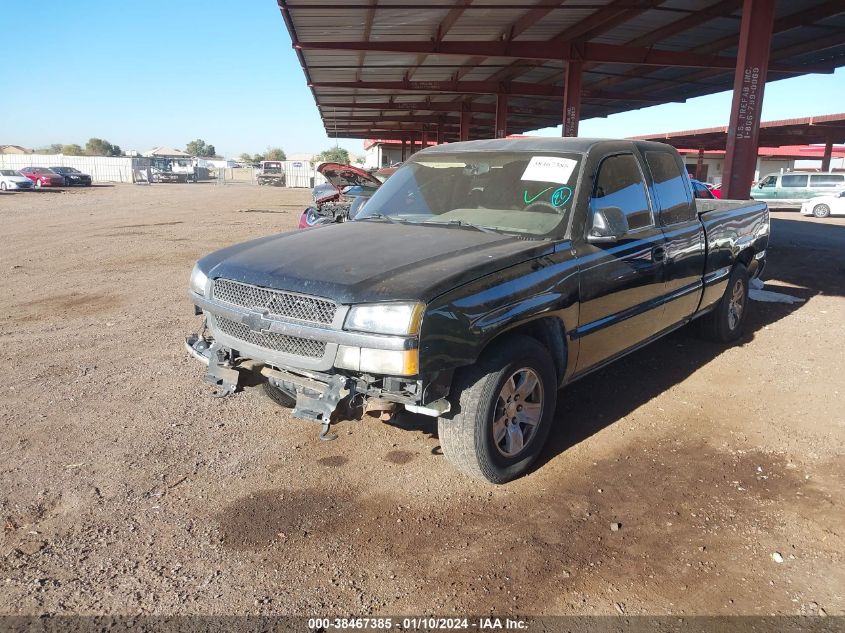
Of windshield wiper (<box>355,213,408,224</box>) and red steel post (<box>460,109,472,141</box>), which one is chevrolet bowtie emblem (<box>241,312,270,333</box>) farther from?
red steel post (<box>460,109,472,141</box>)

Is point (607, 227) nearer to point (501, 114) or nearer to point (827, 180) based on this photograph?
point (501, 114)

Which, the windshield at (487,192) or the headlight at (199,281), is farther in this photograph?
the windshield at (487,192)

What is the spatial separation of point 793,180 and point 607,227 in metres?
29.5

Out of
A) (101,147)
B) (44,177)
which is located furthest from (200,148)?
(44,177)

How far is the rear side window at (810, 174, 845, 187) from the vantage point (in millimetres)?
27094

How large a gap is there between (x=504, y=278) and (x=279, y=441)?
6.19 feet

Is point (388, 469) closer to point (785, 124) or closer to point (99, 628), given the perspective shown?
point (99, 628)

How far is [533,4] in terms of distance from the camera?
1229 cm

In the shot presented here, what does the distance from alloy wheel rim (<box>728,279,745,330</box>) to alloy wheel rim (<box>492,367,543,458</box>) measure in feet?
11.4

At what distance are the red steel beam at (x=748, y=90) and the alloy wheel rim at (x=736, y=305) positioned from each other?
4631 mm

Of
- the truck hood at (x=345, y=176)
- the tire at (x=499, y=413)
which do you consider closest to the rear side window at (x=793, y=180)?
the truck hood at (x=345, y=176)

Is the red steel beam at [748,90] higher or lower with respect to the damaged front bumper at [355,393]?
higher

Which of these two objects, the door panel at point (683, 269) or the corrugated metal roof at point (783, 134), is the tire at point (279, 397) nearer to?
the door panel at point (683, 269)

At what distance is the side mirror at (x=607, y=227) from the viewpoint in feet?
12.3
